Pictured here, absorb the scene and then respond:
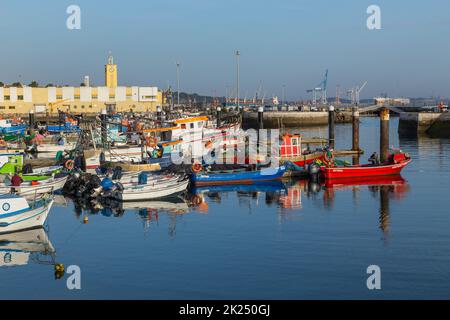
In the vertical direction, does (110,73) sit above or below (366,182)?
above

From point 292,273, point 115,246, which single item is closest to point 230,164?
point 115,246

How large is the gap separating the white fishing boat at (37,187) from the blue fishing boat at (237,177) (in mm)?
7030

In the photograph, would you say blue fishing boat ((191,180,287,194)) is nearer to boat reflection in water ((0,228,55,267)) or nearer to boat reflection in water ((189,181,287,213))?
boat reflection in water ((189,181,287,213))

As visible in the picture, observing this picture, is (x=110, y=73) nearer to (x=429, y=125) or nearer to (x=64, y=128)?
(x=64, y=128)

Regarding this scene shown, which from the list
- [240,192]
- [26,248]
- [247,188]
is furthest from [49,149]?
[26,248]

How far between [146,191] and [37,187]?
5.03 meters

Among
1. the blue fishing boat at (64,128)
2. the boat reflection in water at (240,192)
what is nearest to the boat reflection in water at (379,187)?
the boat reflection in water at (240,192)

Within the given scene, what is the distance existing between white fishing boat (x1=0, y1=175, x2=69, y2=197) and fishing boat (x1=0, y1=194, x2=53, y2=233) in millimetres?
3375

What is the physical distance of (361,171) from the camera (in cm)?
3938

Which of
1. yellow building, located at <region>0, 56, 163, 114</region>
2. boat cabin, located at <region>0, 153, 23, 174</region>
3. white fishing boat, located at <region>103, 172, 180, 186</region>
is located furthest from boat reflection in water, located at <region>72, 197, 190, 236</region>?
yellow building, located at <region>0, 56, 163, 114</region>

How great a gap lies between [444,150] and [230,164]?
2533 cm

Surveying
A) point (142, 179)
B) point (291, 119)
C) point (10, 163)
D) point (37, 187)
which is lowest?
point (37, 187)

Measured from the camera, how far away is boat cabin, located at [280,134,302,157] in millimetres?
41875

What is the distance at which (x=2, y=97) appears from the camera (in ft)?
356
